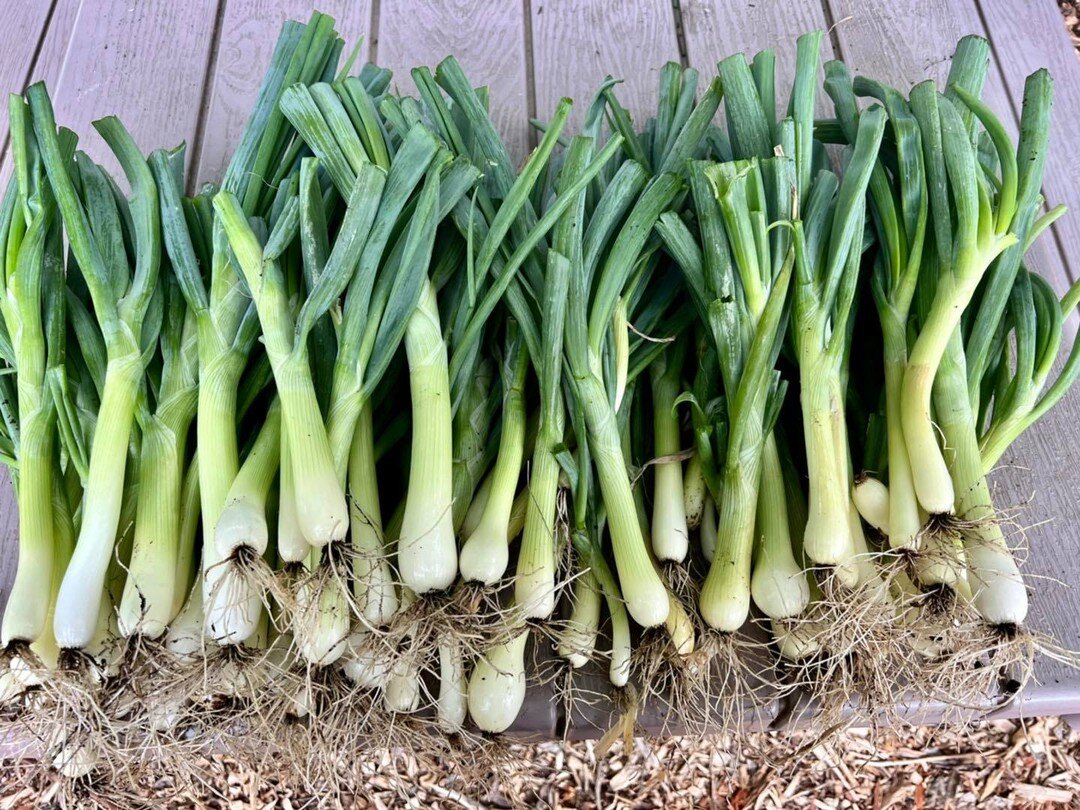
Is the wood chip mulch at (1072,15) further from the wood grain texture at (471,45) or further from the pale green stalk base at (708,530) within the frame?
the pale green stalk base at (708,530)

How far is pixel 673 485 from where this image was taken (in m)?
0.99

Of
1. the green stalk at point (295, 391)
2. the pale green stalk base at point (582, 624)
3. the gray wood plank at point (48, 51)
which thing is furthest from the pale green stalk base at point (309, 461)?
the gray wood plank at point (48, 51)

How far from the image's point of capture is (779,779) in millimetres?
1306

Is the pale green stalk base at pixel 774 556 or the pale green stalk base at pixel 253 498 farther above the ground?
the pale green stalk base at pixel 253 498

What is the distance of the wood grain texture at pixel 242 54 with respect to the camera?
1362 millimetres

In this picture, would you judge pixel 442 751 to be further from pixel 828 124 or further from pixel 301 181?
pixel 828 124

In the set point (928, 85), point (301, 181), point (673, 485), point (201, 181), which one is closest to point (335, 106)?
point (301, 181)

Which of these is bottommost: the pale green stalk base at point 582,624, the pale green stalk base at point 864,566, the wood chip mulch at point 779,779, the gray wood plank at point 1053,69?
the wood chip mulch at point 779,779

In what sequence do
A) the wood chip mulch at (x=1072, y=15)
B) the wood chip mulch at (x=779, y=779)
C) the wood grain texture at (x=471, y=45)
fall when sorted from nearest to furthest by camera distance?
the wood chip mulch at (x=779, y=779) → the wood grain texture at (x=471, y=45) → the wood chip mulch at (x=1072, y=15)

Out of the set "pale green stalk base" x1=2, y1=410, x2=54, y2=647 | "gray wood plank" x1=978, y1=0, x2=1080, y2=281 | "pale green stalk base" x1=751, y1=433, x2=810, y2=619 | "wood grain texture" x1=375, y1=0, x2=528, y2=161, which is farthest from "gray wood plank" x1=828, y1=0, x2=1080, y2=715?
"pale green stalk base" x1=2, y1=410, x2=54, y2=647

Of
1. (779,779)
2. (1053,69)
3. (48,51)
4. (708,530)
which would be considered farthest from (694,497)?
(48,51)

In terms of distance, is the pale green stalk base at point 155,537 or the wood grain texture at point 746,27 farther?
the wood grain texture at point 746,27

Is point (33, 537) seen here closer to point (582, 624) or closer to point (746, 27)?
point (582, 624)

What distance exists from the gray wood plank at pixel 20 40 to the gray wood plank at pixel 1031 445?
1605 millimetres
